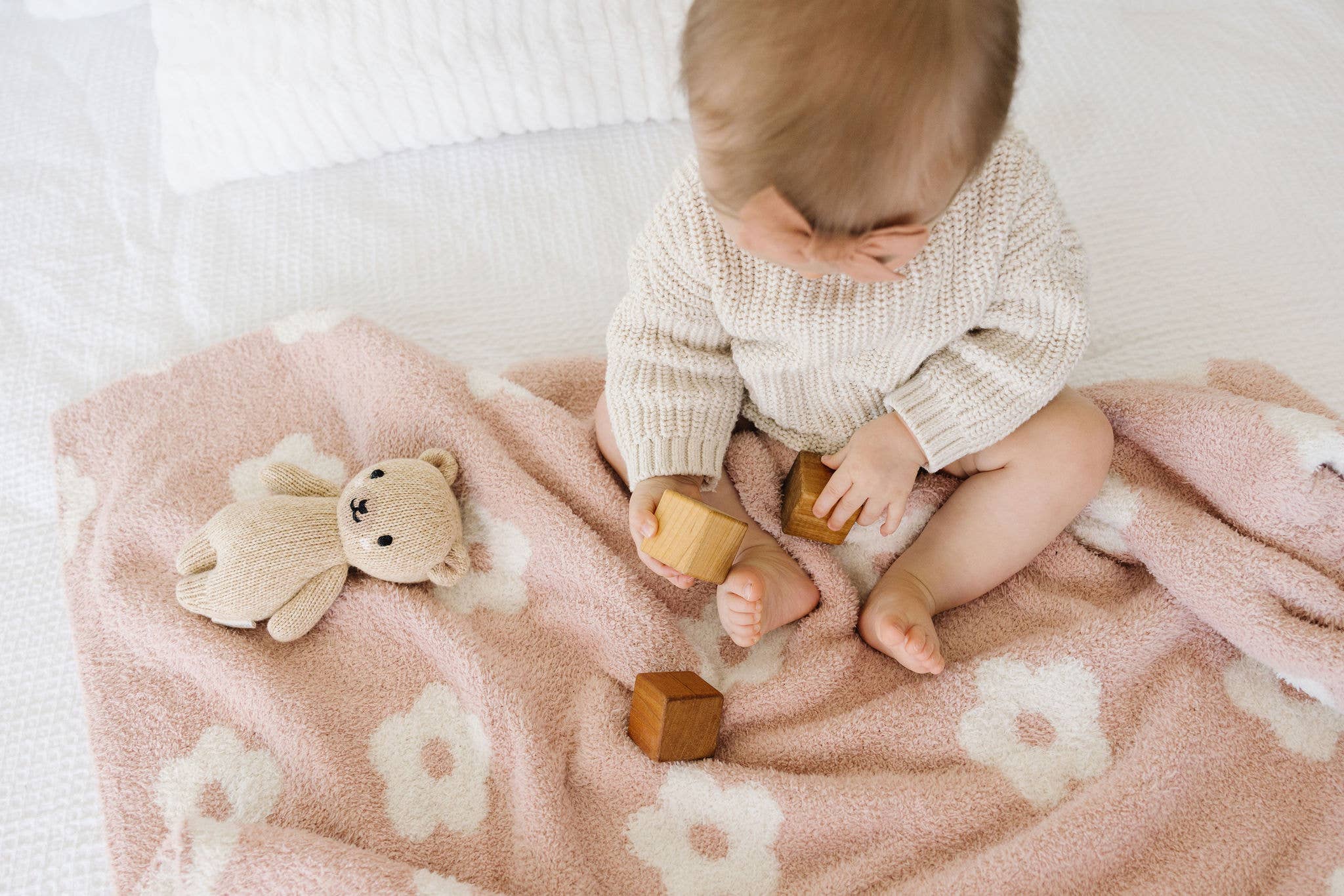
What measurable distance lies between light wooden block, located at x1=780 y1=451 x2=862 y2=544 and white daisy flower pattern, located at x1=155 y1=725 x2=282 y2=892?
1.49ft

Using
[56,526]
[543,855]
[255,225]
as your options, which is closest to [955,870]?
[543,855]

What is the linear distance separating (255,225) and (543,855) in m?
0.84

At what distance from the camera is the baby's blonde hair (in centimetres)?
51

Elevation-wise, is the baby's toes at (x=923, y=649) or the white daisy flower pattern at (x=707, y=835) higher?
the baby's toes at (x=923, y=649)

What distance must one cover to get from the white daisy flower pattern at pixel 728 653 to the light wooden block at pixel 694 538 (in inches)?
3.9

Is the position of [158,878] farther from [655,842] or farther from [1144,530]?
[1144,530]

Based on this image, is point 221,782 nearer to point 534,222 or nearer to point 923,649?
point 923,649

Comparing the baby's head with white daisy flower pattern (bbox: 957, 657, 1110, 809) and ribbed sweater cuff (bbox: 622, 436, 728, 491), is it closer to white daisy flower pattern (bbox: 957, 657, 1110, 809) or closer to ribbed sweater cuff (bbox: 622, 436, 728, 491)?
ribbed sweater cuff (bbox: 622, 436, 728, 491)

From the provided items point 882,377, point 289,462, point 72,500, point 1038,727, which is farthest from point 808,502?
point 72,500

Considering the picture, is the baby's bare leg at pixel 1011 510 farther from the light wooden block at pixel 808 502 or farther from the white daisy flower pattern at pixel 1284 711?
the white daisy flower pattern at pixel 1284 711

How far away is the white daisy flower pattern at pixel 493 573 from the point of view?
849 millimetres

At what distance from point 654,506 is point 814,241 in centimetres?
29

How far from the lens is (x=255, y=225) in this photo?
1.17m

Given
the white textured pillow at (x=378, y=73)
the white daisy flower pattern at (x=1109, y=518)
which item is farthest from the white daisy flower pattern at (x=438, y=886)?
the white textured pillow at (x=378, y=73)
